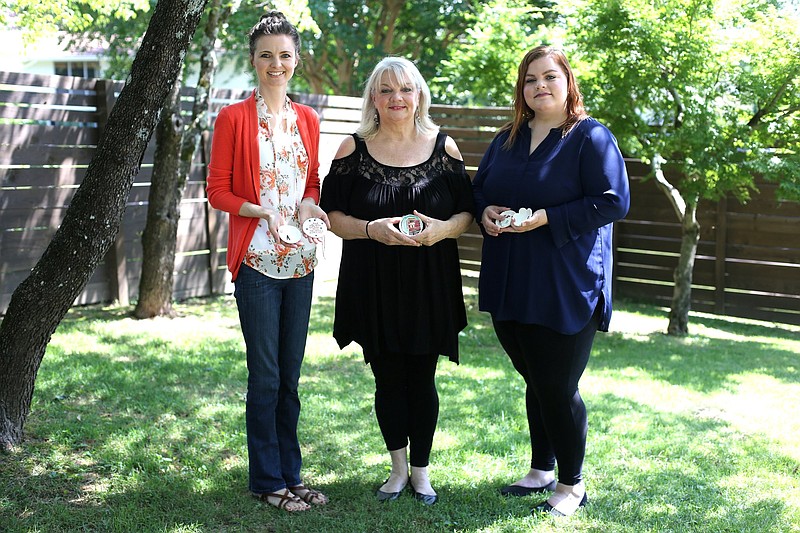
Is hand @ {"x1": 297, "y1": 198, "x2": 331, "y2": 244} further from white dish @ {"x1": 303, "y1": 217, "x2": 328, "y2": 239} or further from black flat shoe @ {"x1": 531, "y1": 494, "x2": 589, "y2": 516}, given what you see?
black flat shoe @ {"x1": 531, "y1": 494, "x2": 589, "y2": 516}

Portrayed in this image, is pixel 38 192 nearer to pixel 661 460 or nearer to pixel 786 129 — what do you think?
pixel 661 460

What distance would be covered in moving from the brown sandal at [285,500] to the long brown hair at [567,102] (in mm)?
1654

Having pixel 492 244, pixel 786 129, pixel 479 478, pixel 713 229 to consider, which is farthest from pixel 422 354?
pixel 713 229

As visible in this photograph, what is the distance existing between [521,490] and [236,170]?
1.78 m

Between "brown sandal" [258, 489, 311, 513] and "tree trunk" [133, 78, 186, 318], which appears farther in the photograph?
"tree trunk" [133, 78, 186, 318]

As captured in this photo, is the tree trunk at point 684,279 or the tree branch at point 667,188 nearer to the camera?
the tree branch at point 667,188

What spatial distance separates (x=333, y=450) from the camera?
13.6 feet

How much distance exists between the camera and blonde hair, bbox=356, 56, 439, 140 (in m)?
3.34

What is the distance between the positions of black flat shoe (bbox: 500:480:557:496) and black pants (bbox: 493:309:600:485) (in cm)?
21

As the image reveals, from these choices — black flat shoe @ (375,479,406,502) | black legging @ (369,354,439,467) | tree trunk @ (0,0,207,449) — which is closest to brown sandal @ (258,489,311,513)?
black flat shoe @ (375,479,406,502)

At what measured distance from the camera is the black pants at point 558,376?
3307mm

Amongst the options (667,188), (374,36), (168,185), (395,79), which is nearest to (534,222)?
(395,79)

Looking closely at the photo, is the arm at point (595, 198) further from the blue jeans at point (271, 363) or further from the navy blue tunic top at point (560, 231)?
the blue jeans at point (271, 363)

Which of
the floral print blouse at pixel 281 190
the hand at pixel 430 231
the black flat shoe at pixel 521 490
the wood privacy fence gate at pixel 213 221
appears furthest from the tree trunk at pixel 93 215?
the wood privacy fence gate at pixel 213 221
